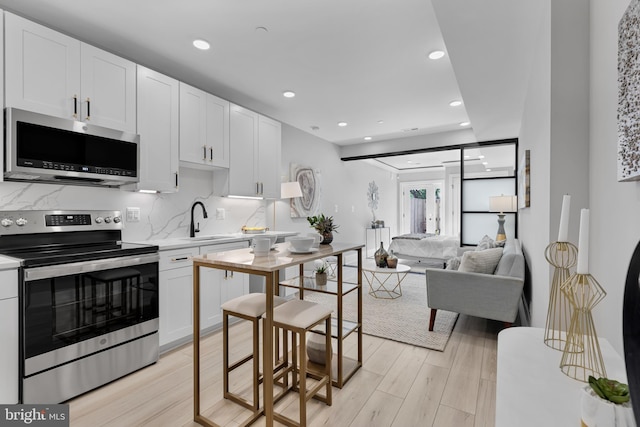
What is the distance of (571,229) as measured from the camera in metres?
1.50

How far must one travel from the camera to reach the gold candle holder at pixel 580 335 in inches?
31.7

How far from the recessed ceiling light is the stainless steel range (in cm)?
159

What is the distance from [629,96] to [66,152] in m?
2.97

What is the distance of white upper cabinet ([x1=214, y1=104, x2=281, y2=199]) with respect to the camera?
11.3ft

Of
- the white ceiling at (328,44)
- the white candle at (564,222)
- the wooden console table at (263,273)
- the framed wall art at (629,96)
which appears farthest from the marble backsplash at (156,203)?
the framed wall art at (629,96)

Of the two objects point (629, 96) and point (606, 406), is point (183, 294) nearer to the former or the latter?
point (606, 406)

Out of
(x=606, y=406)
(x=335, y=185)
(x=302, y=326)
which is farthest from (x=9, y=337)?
(x=335, y=185)

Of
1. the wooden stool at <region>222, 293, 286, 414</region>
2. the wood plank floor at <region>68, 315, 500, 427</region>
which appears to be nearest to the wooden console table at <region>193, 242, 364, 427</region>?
the wooden stool at <region>222, 293, 286, 414</region>

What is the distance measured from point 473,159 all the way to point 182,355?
5185mm

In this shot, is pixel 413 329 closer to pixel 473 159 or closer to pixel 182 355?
pixel 182 355

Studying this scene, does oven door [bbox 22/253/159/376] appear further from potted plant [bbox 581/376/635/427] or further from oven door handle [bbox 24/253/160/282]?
potted plant [bbox 581/376/635/427]

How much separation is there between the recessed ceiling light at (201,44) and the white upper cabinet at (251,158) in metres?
0.87

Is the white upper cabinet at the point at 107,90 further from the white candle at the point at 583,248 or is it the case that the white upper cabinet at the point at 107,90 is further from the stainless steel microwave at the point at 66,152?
the white candle at the point at 583,248

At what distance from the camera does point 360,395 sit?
2.03m
